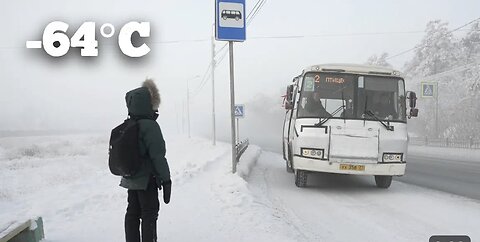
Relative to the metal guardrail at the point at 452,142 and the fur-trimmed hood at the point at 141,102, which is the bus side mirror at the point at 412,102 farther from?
the metal guardrail at the point at 452,142

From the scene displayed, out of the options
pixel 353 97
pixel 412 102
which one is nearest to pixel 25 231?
pixel 353 97

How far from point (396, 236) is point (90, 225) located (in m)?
4.16

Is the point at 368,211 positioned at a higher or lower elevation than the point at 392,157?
lower

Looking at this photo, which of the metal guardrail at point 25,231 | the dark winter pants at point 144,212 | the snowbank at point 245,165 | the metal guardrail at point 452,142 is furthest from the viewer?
the metal guardrail at point 452,142

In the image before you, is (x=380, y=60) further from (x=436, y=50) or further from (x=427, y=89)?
(x=427, y=89)

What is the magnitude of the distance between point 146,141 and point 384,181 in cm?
745

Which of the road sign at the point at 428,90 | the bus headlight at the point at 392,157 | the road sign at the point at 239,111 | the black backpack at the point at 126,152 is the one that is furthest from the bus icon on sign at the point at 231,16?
the road sign at the point at 428,90

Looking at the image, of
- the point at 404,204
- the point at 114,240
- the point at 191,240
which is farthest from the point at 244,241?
the point at 404,204

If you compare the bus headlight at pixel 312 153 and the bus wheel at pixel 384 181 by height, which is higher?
the bus headlight at pixel 312 153

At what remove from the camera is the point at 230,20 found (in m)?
9.52

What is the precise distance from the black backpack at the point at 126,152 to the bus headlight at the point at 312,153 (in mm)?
5604

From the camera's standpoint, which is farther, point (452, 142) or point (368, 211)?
point (452, 142)

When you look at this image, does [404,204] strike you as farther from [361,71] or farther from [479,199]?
[361,71]

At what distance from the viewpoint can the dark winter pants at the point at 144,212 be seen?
380 centimetres
